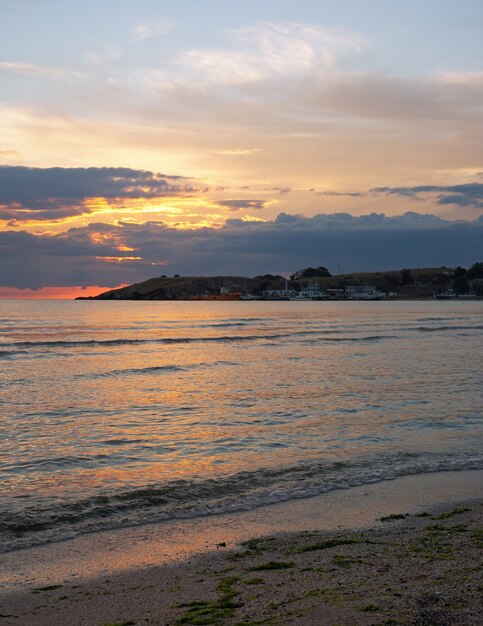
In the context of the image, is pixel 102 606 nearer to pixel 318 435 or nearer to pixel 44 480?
pixel 44 480

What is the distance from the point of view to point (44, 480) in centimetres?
1297

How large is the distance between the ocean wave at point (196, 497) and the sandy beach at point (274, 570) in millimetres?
443

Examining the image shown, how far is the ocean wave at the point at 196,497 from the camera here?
34.1 ft

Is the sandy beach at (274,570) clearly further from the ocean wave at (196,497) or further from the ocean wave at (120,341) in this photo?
the ocean wave at (120,341)

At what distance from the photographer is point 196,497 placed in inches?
476

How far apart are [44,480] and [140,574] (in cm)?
545

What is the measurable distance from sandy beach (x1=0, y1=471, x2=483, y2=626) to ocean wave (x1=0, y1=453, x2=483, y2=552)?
0.44 meters

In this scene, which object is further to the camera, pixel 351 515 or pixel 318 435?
pixel 318 435

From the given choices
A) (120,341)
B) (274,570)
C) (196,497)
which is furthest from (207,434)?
(120,341)

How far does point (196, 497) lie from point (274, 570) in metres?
4.24

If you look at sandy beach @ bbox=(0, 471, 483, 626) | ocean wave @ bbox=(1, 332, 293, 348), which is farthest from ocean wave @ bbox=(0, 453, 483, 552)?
ocean wave @ bbox=(1, 332, 293, 348)

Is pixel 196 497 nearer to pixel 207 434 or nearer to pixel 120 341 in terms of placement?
pixel 207 434

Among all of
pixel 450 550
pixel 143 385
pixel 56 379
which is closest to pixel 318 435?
pixel 450 550

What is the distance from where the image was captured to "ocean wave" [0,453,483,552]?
34.1ft
